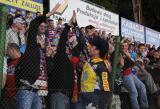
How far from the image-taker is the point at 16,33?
727 centimetres

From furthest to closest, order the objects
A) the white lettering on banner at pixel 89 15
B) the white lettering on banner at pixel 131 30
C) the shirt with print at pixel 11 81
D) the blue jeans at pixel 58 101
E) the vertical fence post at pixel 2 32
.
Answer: the white lettering on banner at pixel 131 30, the white lettering on banner at pixel 89 15, the blue jeans at pixel 58 101, the shirt with print at pixel 11 81, the vertical fence post at pixel 2 32

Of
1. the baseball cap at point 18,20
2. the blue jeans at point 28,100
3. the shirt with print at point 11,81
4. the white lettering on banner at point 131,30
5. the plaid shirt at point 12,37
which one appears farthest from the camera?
the white lettering on banner at point 131,30

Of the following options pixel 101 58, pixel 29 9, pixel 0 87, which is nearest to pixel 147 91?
pixel 101 58

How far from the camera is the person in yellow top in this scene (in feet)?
23.5

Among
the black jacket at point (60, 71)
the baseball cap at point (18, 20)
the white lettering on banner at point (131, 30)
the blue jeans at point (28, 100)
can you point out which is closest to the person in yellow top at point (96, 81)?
the black jacket at point (60, 71)

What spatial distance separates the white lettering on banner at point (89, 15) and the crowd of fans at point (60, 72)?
2.38m

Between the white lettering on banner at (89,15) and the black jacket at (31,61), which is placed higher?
Result: the white lettering on banner at (89,15)

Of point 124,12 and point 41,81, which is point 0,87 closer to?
point 41,81

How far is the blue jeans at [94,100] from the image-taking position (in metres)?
7.16

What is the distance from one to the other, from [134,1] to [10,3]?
12.8 metres

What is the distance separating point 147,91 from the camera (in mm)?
9398

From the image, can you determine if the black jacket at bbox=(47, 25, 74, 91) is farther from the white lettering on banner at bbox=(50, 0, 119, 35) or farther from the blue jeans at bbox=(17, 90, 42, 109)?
the white lettering on banner at bbox=(50, 0, 119, 35)

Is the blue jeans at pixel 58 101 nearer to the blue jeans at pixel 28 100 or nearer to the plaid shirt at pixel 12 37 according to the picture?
the blue jeans at pixel 28 100

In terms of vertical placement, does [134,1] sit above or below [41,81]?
above
